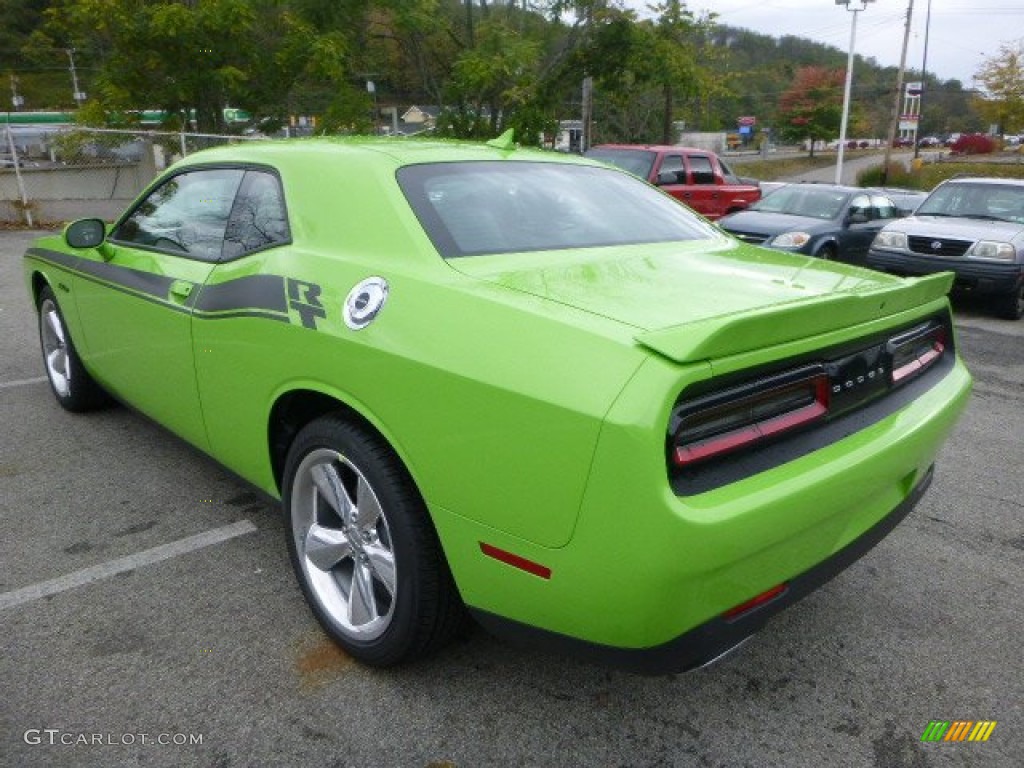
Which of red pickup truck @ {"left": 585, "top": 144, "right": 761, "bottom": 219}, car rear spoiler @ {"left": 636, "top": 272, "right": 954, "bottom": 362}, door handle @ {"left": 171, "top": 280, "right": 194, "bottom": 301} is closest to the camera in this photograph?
car rear spoiler @ {"left": 636, "top": 272, "right": 954, "bottom": 362}

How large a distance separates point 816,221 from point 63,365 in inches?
326

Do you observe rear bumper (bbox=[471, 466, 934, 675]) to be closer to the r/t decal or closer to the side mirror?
the r/t decal

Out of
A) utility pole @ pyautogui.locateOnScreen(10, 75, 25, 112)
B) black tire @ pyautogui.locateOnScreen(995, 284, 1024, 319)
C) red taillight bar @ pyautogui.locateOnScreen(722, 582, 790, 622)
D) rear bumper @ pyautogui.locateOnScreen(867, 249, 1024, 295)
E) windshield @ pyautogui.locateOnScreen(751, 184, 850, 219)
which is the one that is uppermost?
utility pole @ pyautogui.locateOnScreen(10, 75, 25, 112)

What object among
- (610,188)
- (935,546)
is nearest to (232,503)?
(610,188)

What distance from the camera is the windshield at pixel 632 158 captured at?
11.7 metres

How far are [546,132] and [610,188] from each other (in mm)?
11518

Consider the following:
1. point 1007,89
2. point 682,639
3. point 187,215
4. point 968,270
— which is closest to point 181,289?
point 187,215

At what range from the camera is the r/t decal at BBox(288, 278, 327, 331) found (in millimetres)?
2295

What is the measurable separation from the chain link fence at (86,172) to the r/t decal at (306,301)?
11.7m

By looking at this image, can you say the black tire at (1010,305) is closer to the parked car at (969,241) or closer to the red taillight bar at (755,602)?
the parked car at (969,241)

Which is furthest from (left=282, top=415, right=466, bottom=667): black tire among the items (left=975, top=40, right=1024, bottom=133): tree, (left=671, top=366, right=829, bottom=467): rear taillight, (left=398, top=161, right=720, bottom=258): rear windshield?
(left=975, top=40, right=1024, bottom=133): tree

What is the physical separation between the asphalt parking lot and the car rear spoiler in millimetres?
1096

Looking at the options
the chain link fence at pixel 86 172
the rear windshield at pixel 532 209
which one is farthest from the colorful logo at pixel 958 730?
the chain link fence at pixel 86 172

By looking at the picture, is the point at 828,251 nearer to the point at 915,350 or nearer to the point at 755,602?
the point at 915,350
